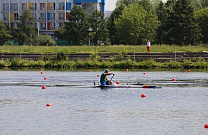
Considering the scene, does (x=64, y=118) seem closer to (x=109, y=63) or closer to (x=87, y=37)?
(x=109, y=63)

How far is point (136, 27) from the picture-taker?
104m

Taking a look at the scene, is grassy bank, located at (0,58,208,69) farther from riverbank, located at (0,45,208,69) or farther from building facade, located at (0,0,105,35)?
building facade, located at (0,0,105,35)

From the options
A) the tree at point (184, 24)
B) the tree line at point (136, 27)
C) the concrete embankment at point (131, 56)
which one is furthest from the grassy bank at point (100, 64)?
the tree line at point (136, 27)

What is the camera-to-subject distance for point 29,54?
67688 millimetres

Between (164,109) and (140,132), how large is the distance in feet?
19.8

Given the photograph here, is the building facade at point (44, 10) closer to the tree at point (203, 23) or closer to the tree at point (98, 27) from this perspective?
the tree at point (98, 27)

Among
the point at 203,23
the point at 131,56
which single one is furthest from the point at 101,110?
the point at 203,23

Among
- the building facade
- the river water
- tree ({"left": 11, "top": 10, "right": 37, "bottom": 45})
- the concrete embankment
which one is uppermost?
Answer: the building facade

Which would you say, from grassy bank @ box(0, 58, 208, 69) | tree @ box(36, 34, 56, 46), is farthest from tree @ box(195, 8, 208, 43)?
grassy bank @ box(0, 58, 208, 69)

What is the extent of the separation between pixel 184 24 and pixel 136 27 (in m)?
11.0

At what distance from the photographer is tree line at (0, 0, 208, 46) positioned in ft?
322

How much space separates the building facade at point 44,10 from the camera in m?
143

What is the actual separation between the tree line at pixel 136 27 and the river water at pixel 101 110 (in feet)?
202

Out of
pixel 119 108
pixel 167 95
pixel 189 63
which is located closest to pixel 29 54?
pixel 189 63
